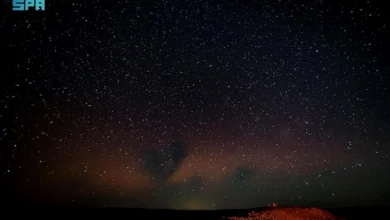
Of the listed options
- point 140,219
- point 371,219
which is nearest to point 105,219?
point 140,219

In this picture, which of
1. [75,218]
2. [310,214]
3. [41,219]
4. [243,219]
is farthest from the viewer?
[75,218]

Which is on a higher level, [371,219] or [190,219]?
[190,219]

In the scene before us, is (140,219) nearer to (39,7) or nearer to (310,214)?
(310,214)

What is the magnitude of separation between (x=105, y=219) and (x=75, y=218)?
6.24 ft

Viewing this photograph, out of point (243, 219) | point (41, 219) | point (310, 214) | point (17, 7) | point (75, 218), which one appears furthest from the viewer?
point (75, 218)

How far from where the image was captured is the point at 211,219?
12781 millimetres

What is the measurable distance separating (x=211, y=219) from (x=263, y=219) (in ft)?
8.17

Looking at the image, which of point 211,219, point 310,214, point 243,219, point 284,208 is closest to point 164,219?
point 211,219

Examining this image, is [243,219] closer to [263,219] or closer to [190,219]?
[263,219]

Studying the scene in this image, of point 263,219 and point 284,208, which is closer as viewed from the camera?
point 263,219

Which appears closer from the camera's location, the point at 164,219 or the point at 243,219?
the point at 243,219

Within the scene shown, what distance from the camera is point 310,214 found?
12.7 m

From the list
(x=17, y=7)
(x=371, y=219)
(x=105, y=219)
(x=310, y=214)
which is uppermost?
(x=17, y=7)

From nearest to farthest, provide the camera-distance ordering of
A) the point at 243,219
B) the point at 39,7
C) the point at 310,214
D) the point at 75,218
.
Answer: the point at 39,7 < the point at 243,219 < the point at 310,214 < the point at 75,218
